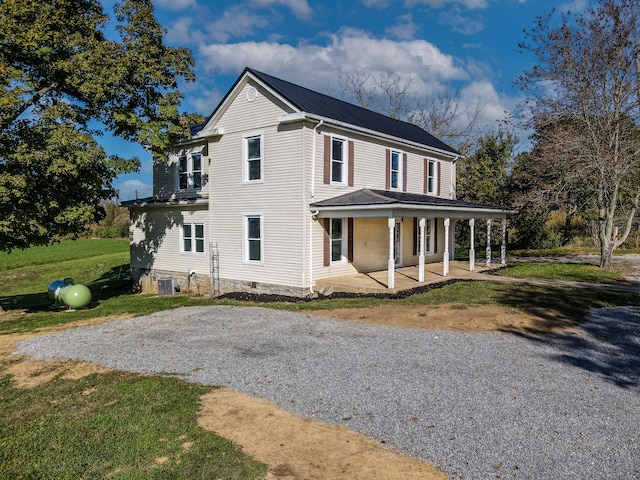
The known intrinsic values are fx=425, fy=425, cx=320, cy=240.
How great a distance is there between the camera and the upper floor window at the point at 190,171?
720 inches

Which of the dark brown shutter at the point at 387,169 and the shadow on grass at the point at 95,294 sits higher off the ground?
the dark brown shutter at the point at 387,169

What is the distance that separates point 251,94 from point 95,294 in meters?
12.8

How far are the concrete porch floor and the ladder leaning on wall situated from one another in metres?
4.64

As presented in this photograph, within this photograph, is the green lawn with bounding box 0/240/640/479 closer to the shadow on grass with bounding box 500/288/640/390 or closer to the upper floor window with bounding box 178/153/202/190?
the shadow on grass with bounding box 500/288/640/390

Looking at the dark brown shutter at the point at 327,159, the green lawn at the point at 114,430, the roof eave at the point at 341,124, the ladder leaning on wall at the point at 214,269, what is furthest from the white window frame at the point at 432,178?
the ladder leaning on wall at the point at 214,269

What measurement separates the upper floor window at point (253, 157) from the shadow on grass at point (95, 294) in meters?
7.70

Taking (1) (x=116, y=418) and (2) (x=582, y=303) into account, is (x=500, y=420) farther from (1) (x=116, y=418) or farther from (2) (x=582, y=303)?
(2) (x=582, y=303)

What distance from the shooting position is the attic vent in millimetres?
15438

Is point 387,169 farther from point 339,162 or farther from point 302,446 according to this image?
point 302,446

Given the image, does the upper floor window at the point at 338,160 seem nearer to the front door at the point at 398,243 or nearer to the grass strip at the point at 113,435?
the front door at the point at 398,243

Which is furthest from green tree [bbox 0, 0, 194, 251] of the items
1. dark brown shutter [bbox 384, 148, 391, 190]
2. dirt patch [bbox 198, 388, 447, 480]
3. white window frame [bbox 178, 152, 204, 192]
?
dirt patch [bbox 198, 388, 447, 480]

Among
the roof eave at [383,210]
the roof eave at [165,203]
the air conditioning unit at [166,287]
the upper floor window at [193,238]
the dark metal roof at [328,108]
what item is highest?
the dark metal roof at [328,108]

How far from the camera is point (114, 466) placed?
427 centimetres

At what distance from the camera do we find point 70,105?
48.5ft
